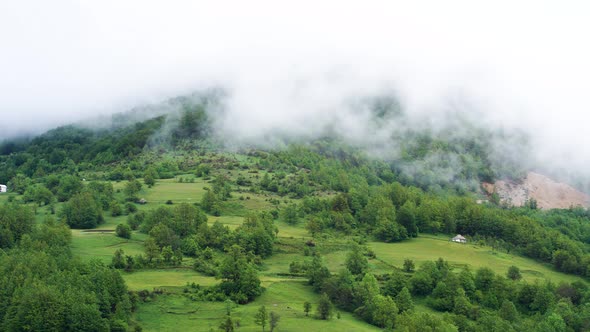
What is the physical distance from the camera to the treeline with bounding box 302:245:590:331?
109062mm

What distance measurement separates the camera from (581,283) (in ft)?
437

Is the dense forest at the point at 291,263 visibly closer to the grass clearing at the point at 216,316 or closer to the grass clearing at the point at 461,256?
the grass clearing at the point at 216,316

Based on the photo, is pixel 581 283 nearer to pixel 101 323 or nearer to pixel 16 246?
pixel 101 323

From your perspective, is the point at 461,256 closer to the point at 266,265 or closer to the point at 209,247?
the point at 266,265

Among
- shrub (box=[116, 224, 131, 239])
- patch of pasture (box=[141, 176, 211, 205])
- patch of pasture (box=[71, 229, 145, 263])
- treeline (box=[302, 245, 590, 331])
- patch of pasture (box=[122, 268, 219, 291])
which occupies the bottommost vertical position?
treeline (box=[302, 245, 590, 331])

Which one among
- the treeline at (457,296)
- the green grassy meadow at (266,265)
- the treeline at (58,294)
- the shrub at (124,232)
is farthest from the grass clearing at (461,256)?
the treeline at (58,294)

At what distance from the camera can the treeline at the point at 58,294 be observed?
261ft

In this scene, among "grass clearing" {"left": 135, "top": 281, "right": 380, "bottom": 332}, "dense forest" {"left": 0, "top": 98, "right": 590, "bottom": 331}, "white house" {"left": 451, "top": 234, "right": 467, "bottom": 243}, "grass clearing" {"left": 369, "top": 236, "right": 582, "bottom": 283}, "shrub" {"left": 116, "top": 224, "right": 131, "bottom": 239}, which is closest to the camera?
"dense forest" {"left": 0, "top": 98, "right": 590, "bottom": 331}

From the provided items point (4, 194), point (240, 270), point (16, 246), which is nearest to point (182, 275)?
point (240, 270)

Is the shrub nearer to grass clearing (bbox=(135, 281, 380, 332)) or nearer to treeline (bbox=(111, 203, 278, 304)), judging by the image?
treeline (bbox=(111, 203, 278, 304))

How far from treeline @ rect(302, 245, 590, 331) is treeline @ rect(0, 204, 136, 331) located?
35435 mm

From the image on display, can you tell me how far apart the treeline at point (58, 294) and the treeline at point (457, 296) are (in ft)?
116

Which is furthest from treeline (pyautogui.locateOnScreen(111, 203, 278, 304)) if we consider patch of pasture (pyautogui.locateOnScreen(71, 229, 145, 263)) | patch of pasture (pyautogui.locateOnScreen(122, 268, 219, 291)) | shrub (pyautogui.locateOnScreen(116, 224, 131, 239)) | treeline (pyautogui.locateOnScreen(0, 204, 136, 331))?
treeline (pyautogui.locateOnScreen(0, 204, 136, 331))

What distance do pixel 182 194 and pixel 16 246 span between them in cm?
7357
